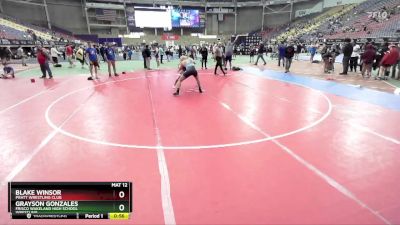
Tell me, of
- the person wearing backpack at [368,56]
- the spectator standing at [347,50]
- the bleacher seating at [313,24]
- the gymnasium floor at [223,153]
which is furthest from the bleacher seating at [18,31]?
the bleacher seating at [313,24]

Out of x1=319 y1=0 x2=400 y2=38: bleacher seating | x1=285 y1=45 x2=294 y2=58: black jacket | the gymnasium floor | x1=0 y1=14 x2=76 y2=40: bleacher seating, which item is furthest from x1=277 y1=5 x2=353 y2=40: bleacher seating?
x1=0 y1=14 x2=76 y2=40: bleacher seating

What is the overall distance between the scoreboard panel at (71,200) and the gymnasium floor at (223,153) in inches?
14.3

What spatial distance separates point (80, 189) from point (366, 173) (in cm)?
382

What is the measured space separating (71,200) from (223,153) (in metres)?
2.65

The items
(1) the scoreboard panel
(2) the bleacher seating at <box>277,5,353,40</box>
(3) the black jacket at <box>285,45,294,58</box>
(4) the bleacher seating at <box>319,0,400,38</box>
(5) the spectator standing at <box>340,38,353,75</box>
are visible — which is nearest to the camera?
(1) the scoreboard panel

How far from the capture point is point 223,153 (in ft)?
15.0

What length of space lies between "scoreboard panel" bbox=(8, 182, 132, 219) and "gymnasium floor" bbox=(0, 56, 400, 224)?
362 millimetres

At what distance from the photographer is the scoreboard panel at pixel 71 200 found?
2480 millimetres

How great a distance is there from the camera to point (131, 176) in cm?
383

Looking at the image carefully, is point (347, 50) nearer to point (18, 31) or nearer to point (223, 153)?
point (223, 153)

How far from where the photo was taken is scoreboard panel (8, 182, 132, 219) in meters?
2.48

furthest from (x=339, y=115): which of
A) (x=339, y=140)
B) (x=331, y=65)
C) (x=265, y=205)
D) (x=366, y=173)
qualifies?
(x=331, y=65)

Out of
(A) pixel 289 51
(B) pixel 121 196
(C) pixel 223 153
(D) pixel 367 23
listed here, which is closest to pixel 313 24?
(D) pixel 367 23

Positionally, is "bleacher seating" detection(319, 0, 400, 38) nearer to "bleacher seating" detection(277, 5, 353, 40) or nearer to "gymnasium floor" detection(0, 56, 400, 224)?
"bleacher seating" detection(277, 5, 353, 40)
